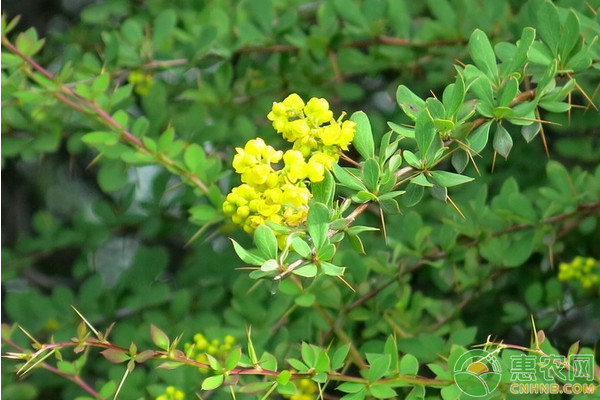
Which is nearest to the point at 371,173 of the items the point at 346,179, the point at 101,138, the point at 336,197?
the point at 346,179

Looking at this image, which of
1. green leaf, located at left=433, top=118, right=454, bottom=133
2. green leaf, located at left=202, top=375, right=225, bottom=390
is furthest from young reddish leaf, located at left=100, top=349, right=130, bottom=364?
green leaf, located at left=433, top=118, right=454, bottom=133

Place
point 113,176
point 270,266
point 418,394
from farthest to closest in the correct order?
point 113,176 → point 418,394 → point 270,266

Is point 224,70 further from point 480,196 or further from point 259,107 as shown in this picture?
point 480,196

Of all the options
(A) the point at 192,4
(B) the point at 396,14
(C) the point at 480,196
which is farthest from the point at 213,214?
(A) the point at 192,4

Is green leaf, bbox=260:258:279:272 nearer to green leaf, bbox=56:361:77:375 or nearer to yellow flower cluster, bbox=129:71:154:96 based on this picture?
green leaf, bbox=56:361:77:375

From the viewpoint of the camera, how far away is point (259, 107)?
1667 mm

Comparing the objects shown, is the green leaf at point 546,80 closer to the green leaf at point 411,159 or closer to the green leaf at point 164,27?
the green leaf at point 411,159

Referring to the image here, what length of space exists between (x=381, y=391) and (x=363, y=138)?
0.97 feet

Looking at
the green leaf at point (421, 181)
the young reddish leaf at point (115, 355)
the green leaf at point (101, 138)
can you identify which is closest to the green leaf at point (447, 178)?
the green leaf at point (421, 181)

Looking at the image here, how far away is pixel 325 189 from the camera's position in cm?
82

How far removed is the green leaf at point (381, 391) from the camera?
94 centimetres

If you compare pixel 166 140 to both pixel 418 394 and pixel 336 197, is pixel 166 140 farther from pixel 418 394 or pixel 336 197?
pixel 418 394

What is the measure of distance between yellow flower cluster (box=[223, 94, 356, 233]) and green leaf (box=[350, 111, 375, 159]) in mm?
14

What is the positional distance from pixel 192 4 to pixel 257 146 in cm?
103
